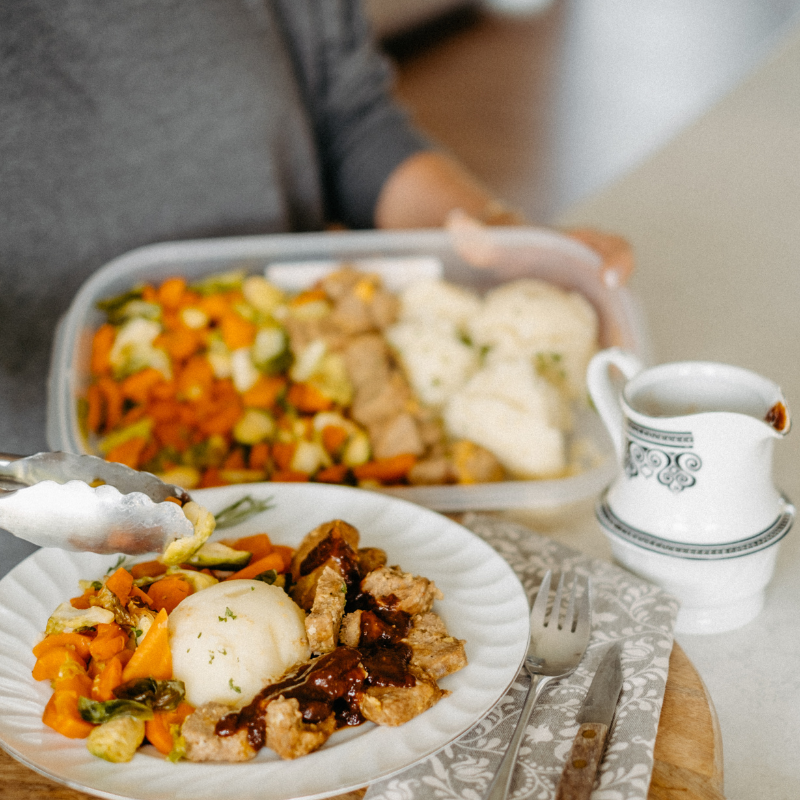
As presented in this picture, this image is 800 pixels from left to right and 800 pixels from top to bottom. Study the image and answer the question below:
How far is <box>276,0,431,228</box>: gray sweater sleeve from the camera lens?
2154mm

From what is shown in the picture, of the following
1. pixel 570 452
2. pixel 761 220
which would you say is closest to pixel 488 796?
pixel 570 452

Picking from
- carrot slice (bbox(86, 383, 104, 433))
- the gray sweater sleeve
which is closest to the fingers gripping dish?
carrot slice (bbox(86, 383, 104, 433))

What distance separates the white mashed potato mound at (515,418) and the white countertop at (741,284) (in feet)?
0.45

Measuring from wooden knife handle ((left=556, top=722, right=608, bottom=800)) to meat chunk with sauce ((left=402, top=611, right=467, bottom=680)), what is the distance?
0.51 ft

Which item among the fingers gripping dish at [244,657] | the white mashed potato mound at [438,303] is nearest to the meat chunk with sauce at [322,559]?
the fingers gripping dish at [244,657]

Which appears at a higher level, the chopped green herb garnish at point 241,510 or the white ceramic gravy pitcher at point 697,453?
the white ceramic gravy pitcher at point 697,453

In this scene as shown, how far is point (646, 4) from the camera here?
8047 mm

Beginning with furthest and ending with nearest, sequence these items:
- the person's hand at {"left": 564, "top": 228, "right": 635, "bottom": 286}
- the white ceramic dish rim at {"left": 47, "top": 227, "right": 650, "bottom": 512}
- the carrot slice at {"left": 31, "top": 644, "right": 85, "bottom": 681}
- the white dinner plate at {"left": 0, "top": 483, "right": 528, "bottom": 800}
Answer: the person's hand at {"left": 564, "top": 228, "right": 635, "bottom": 286} < the white ceramic dish rim at {"left": 47, "top": 227, "right": 650, "bottom": 512} < the carrot slice at {"left": 31, "top": 644, "right": 85, "bottom": 681} < the white dinner plate at {"left": 0, "top": 483, "right": 528, "bottom": 800}

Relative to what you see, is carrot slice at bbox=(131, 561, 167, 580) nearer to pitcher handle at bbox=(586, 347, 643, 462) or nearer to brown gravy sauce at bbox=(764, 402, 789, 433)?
pitcher handle at bbox=(586, 347, 643, 462)

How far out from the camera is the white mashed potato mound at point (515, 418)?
1.49m

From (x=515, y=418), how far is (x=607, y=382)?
10.7 inches

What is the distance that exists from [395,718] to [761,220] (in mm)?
2009

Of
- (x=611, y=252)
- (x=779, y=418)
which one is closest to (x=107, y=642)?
(x=779, y=418)

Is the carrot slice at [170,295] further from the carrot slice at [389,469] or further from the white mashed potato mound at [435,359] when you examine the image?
the carrot slice at [389,469]
